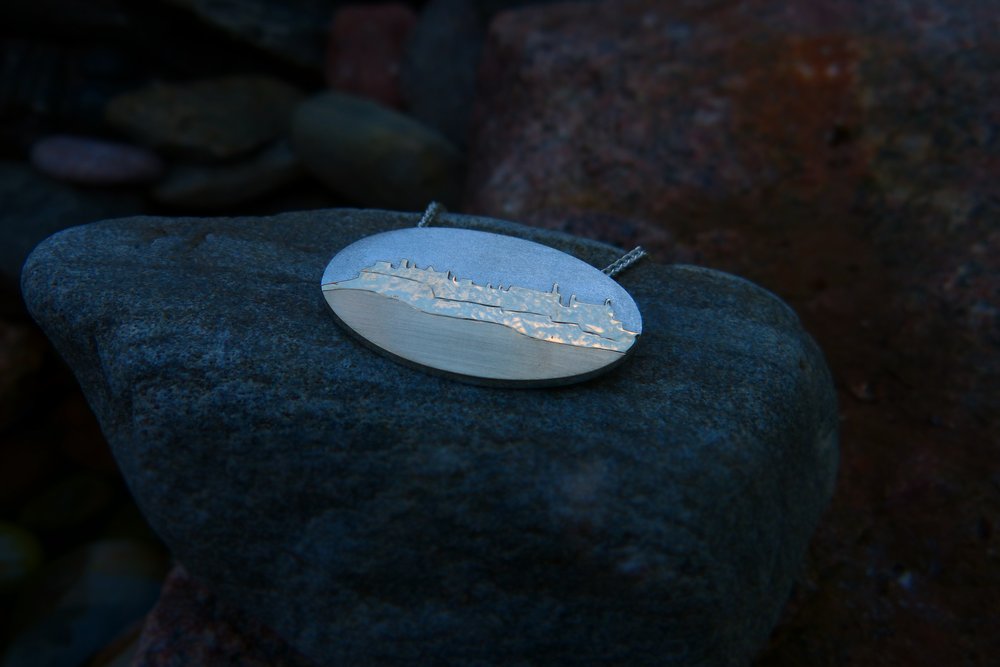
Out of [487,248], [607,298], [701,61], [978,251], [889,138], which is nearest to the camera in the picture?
[607,298]

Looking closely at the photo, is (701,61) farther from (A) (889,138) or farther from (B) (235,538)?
(B) (235,538)

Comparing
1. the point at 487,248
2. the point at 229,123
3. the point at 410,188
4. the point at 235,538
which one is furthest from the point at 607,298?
the point at 229,123

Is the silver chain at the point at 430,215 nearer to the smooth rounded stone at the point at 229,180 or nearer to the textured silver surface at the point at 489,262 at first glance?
the textured silver surface at the point at 489,262

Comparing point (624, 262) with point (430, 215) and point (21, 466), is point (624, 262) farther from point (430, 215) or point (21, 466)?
point (21, 466)

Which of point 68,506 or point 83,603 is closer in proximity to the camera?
point 83,603

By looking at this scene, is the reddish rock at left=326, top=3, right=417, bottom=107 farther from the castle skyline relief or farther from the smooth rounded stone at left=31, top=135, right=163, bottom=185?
the castle skyline relief

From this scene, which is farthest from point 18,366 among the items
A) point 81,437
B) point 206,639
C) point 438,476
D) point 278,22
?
point 438,476

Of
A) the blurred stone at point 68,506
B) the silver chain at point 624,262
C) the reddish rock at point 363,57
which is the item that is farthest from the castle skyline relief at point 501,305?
the reddish rock at point 363,57
